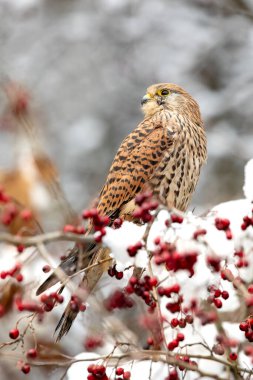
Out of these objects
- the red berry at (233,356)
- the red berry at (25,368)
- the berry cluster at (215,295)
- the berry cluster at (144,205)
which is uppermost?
the berry cluster at (144,205)

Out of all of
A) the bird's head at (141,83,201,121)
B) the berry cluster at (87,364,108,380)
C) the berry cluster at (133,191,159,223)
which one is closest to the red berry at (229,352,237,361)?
the berry cluster at (87,364,108,380)

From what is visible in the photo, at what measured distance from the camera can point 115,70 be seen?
9.92m

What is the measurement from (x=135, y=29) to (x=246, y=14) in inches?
117

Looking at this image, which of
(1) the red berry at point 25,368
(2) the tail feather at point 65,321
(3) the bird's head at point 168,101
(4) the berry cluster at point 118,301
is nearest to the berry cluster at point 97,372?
(1) the red berry at point 25,368

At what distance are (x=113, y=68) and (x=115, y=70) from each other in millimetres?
56

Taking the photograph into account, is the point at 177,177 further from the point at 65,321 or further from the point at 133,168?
the point at 65,321

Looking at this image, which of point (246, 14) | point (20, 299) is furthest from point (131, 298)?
point (246, 14)

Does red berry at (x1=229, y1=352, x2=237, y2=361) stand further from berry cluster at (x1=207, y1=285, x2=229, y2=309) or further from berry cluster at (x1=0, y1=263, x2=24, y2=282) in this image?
berry cluster at (x1=0, y1=263, x2=24, y2=282)

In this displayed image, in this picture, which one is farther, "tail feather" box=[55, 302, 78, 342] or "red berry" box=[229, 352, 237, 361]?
"tail feather" box=[55, 302, 78, 342]

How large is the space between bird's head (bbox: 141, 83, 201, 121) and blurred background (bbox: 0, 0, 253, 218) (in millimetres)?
2557

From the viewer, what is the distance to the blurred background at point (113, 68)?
8766mm

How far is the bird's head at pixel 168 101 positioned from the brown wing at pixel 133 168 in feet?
1.27

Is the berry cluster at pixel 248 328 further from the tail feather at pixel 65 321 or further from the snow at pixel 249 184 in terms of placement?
the tail feather at pixel 65 321

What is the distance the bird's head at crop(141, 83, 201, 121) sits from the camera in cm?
557
